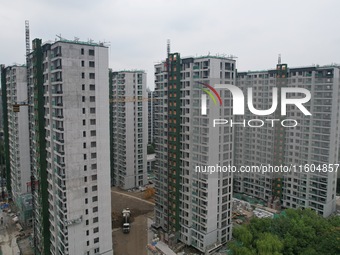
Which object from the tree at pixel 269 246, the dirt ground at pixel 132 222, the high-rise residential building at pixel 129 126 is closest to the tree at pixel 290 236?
the tree at pixel 269 246

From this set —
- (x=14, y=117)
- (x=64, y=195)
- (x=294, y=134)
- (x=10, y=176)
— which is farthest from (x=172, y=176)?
(x=10, y=176)

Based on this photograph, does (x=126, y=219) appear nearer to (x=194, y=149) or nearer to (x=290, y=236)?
(x=194, y=149)

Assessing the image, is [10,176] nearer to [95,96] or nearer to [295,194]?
[95,96]

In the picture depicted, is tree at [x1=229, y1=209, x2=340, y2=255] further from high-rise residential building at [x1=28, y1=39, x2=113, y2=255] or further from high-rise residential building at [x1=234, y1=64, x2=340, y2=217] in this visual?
high-rise residential building at [x1=234, y1=64, x2=340, y2=217]

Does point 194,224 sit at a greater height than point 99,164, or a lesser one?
lesser

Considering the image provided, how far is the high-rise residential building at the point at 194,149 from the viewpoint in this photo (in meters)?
38.8

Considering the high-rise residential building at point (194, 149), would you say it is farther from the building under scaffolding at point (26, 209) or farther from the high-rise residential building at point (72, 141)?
the building under scaffolding at point (26, 209)

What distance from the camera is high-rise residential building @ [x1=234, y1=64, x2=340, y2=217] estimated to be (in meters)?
48.8

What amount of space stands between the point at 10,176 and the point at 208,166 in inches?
1847

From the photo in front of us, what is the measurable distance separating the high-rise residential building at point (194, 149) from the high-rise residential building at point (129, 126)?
21308 mm

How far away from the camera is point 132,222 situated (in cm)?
5088

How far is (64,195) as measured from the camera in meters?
31.3

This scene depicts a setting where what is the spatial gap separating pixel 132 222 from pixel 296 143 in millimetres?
33607

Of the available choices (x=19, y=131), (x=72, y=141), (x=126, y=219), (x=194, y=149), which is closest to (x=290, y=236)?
(x=194, y=149)
